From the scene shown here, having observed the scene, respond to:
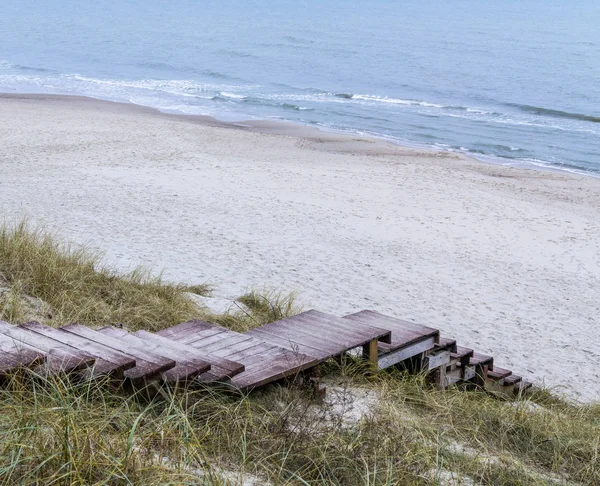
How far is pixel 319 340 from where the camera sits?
5.18 m

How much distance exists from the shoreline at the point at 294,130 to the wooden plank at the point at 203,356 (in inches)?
588

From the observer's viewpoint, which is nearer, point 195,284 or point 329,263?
point 195,284

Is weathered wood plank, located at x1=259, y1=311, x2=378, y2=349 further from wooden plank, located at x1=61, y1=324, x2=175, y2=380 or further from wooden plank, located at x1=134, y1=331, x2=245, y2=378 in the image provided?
wooden plank, located at x1=61, y1=324, x2=175, y2=380

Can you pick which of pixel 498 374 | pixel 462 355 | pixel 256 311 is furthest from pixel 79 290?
pixel 498 374

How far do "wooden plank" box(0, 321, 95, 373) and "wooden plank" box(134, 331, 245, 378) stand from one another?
0.58 m

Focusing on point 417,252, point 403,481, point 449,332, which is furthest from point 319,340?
point 417,252

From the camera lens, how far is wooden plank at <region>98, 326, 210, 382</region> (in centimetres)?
415

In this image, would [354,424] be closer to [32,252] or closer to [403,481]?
[403,481]

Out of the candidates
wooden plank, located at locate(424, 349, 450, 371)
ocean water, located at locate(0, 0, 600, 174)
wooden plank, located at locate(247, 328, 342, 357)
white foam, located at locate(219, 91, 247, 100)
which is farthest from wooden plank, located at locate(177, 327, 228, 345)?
white foam, located at locate(219, 91, 247, 100)

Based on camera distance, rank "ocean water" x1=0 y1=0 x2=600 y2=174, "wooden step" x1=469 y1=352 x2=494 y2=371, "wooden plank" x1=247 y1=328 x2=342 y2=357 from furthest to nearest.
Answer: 1. "ocean water" x1=0 y1=0 x2=600 y2=174
2. "wooden step" x1=469 y1=352 x2=494 y2=371
3. "wooden plank" x1=247 y1=328 x2=342 y2=357

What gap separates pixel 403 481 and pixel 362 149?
16.2 metres

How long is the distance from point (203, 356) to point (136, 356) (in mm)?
373

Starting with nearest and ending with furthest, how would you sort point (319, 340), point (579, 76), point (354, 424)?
point (354, 424)
point (319, 340)
point (579, 76)

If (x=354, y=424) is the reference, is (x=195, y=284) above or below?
below
